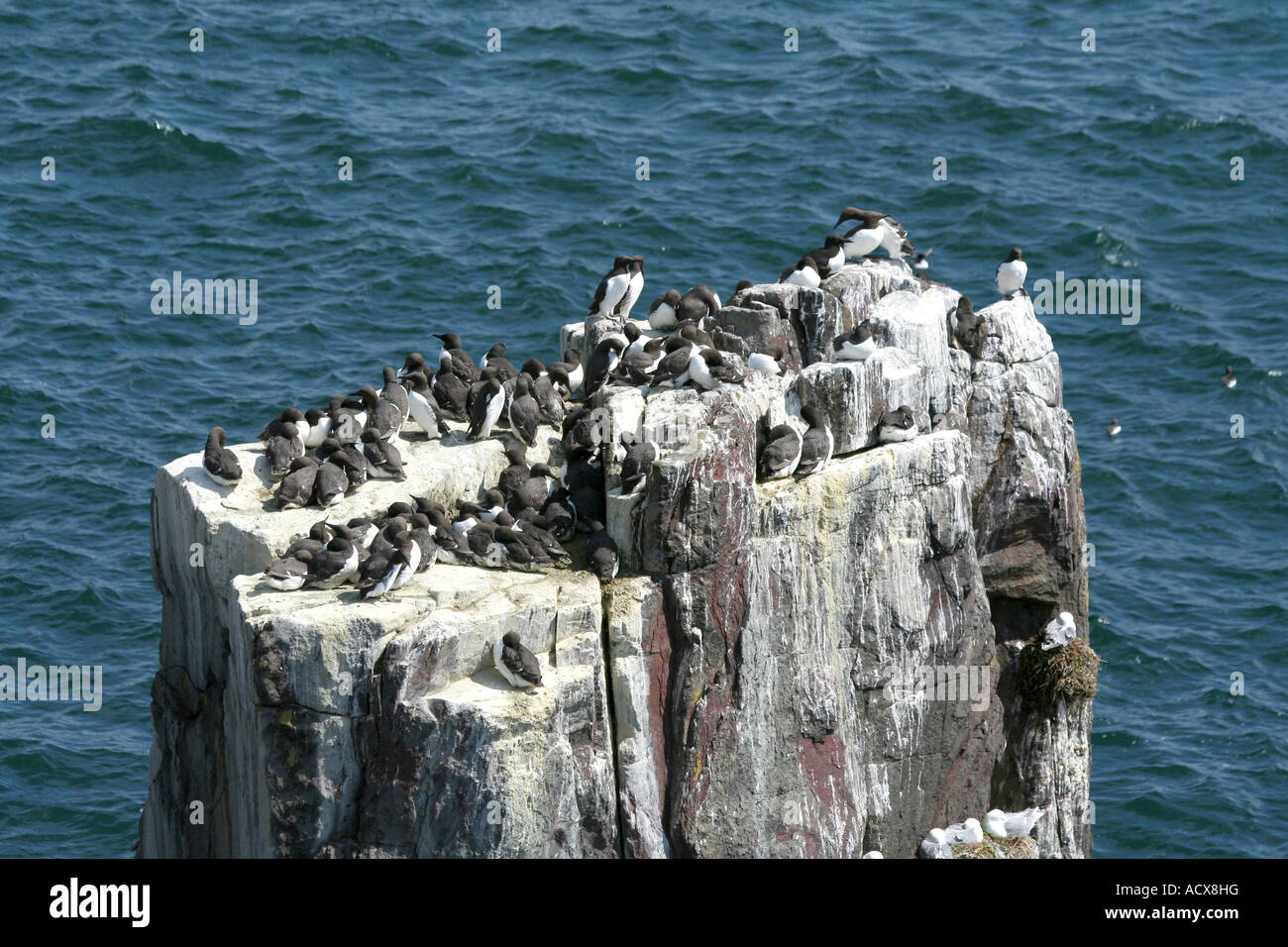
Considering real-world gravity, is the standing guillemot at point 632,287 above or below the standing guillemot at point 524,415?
above

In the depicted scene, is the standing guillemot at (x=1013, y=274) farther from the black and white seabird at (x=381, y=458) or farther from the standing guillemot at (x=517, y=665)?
the standing guillemot at (x=517, y=665)

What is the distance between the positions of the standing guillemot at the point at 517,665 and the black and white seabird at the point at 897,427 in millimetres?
5864

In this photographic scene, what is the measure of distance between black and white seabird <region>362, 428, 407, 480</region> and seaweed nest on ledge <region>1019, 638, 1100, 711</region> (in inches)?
371

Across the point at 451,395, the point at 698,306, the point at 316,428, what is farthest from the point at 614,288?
the point at 316,428

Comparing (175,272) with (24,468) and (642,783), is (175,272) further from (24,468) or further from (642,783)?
(642,783)

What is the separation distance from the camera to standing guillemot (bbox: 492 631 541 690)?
20.6 metres

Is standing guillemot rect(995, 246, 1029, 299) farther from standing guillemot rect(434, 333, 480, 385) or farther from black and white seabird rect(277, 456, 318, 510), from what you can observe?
black and white seabird rect(277, 456, 318, 510)

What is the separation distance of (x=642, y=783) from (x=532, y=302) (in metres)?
25.6

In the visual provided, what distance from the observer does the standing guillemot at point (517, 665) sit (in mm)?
20625

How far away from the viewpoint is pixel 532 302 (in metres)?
46.4

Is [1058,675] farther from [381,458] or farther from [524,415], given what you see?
[381,458]

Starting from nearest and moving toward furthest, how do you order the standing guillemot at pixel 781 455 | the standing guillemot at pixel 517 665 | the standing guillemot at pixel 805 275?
the standing guillemot at pixel 517 665
the standing guillemot at pixel 781 455
the standing guillemot at pixel 805 275

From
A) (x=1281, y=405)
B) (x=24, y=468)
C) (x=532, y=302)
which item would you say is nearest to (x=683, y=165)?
(x=532, y=302)

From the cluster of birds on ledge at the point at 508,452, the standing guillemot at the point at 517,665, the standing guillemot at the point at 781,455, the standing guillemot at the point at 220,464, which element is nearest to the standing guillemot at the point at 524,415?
the cluster of birds on ledge at the point at 508,452
